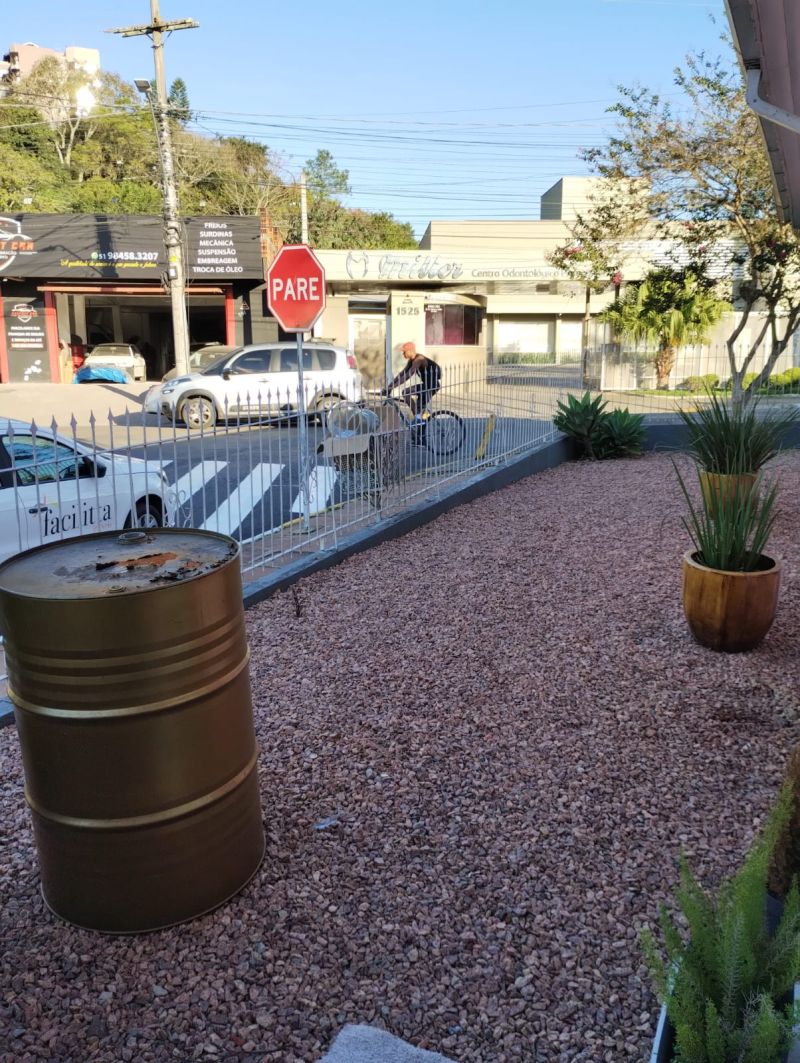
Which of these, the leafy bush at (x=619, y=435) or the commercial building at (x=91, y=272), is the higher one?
the commercial building at (x=91, y=272)

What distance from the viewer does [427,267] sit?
31516 millimetres

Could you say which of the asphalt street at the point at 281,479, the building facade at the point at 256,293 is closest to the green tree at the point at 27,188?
the building facade at the point at 256,293

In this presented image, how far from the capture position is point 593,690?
399cm

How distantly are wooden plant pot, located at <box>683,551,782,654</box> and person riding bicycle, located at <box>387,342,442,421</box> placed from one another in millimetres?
4386

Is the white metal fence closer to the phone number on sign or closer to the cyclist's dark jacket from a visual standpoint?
the cyclist's dark jacket

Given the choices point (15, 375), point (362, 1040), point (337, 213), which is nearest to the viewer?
point (362, 1040)

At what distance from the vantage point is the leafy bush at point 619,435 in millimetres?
11578

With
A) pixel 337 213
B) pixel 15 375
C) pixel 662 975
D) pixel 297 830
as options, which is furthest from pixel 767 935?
pixel 337 213

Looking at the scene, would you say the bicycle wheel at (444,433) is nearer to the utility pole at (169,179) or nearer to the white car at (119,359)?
the utility pole at (169,179)

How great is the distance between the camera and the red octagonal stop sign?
8430mm

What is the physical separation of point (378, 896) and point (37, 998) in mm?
992

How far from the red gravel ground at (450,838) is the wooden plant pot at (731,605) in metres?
0.10

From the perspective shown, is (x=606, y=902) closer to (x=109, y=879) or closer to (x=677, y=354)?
(x=109, y=879)

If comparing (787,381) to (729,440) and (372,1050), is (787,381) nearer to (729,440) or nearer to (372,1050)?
(729,440)
